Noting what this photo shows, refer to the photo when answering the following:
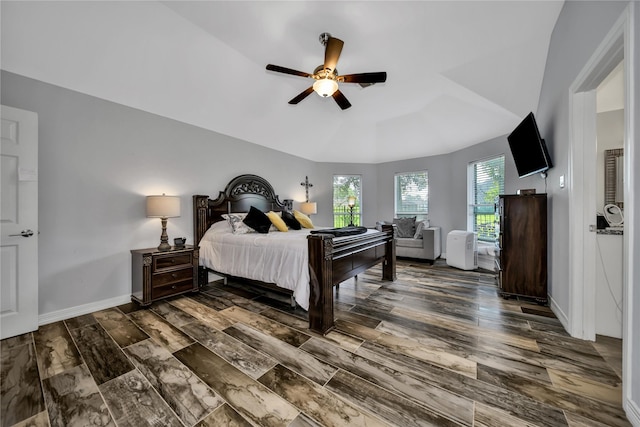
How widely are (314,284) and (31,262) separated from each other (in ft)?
8.80

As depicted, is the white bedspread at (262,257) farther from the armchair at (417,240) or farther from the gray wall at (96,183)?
the armchair at (417,240)

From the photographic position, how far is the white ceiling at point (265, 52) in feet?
7.73

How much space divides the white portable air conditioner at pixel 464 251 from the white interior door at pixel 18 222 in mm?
5736

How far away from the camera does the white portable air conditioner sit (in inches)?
176

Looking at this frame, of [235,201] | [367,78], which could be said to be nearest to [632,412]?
[367,78]

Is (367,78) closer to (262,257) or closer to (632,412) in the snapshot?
(262,257)

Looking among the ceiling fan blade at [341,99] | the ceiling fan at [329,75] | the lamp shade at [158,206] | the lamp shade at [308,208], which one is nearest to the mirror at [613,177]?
the ceiling fan at [329,75]

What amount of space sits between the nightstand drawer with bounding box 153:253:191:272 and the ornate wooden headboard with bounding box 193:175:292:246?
0.57 metres

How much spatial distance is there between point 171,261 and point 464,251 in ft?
15.5

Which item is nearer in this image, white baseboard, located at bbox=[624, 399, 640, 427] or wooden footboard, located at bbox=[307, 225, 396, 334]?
white baseboard, located at bbox=[624, 399, 640, 427]

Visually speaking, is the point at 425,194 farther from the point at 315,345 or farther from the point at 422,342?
the point at 315,345

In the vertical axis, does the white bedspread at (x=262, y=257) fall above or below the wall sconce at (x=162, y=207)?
below

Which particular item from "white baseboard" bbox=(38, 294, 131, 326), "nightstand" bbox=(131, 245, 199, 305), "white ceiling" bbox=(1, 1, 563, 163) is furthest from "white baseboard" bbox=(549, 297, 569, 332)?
"white baseboard" bbox=(38, 294, 131, 326)

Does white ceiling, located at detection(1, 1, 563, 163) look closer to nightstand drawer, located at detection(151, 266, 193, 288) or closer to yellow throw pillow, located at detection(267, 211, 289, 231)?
yellow throw pillow, located at detection(267, 211, 289, 231)
